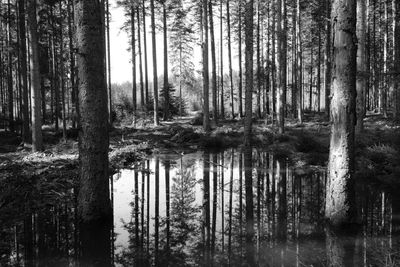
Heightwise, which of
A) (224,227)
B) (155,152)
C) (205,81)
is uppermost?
(205,81)

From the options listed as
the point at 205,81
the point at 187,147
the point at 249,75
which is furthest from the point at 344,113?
the point at 205,81

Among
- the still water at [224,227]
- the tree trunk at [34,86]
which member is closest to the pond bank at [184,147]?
the tree trunk at [34,86]

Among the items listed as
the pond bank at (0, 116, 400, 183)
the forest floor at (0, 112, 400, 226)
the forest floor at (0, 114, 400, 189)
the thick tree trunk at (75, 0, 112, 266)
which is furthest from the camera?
the pond bank at (0, 116, 400, 183)

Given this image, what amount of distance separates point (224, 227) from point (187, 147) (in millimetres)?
13913

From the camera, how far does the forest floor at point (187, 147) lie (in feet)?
33.4

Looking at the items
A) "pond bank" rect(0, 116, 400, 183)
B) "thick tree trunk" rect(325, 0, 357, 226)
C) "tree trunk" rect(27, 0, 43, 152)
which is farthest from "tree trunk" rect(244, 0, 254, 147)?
"thick tree trunk" rect(325, 0, 357, 226)

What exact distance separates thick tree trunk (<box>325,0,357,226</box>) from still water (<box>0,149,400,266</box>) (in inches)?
21.3

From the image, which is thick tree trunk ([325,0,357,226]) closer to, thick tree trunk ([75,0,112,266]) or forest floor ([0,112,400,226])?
forest floor ([0,112,400,226])

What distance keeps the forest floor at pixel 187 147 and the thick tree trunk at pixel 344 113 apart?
434 centimetres

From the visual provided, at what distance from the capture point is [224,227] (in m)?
6.29

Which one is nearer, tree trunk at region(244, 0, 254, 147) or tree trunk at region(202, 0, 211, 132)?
tree trunk at region(244, 0, 254, 147)

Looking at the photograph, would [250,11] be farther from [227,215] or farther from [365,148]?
[227,215]

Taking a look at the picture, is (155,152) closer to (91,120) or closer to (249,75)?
(249,75)

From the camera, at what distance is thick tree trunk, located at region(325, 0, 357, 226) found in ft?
19.7
